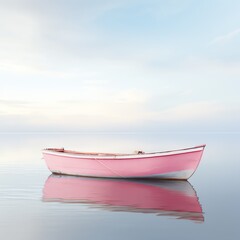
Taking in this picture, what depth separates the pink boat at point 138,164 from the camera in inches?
805

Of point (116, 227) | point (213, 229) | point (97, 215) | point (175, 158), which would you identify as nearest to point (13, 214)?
point (97, 215)

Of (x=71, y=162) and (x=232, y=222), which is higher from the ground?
(x=71, y=162)

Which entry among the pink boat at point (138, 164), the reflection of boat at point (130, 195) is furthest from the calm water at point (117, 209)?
the pink boat at point (138, 164)

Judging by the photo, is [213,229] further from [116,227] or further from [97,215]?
[97,215]

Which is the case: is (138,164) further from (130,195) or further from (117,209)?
(117,209)

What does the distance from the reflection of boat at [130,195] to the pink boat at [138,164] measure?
1.68 ft

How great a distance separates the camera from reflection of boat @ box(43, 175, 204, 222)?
49.1 ft

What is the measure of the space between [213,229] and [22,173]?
64.8 feet

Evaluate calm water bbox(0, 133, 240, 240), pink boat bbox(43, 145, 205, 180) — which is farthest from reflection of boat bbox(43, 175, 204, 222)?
pink boat bbox(43, 145, 205, 180)

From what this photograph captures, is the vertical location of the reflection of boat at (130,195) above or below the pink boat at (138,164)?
below

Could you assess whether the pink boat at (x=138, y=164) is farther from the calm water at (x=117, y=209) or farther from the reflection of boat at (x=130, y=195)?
the calm water at (x=117, y=209)

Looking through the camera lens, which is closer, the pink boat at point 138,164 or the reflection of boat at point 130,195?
the reflection of boat at point 130,195

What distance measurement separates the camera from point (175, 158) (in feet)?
67.2

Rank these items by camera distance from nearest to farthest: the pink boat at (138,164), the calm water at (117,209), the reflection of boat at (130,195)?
1. the calm water at (117,209)
2. the reflection of boat at (130,195)
3. the pink boat at (138,164)
